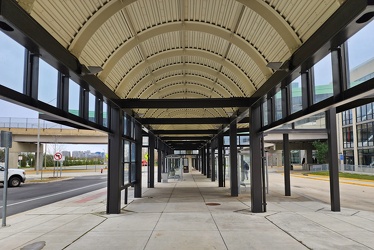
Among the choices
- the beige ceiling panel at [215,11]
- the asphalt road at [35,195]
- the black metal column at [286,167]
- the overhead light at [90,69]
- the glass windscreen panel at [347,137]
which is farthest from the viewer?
the glass windscreen panel at [347,137]

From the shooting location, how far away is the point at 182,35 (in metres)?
10.2

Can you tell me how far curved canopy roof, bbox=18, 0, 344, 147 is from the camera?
6852 millimetres

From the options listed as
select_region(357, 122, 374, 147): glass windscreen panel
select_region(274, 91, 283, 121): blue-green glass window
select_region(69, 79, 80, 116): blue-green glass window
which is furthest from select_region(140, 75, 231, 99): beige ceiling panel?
select_region(357, 122, 374, 147): glass windscreen panel

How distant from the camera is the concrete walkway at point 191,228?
7.29 meters

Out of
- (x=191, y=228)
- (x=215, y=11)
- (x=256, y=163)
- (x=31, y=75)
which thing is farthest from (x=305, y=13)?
(x=256, y=163)

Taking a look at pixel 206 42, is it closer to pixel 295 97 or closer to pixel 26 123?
pixel 295 97

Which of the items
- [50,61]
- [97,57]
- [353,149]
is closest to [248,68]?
[97,57]

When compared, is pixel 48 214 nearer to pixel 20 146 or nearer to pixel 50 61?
pixel 50 61

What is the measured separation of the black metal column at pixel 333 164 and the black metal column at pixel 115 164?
7804mm

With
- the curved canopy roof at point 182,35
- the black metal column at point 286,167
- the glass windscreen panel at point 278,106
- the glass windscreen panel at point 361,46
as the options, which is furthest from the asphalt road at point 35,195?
the glass windscreen panel at point 361,46

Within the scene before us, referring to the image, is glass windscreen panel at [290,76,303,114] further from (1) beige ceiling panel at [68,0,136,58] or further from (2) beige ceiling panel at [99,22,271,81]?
(1) beige ceiling panel at [68,0,136,58]

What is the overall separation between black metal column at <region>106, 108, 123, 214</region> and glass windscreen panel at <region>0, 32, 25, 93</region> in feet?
19.6

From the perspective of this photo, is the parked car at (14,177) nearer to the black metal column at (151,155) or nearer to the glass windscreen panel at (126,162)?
the black metal column at (151,155)

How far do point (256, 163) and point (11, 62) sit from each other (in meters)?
8.84
